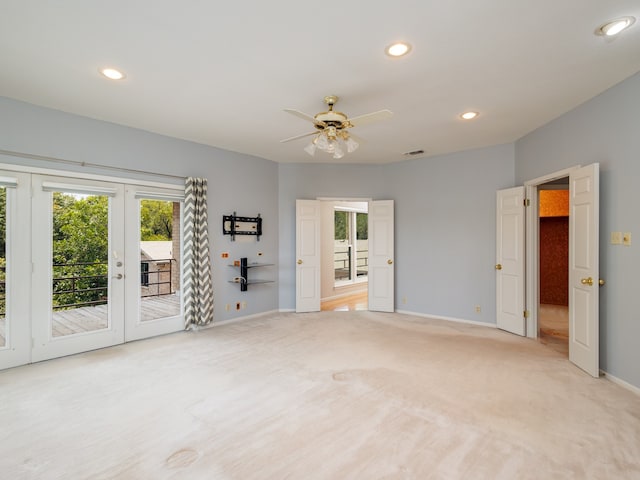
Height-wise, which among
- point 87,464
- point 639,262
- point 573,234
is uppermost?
point 573,234

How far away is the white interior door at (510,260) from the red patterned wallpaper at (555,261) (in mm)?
2653

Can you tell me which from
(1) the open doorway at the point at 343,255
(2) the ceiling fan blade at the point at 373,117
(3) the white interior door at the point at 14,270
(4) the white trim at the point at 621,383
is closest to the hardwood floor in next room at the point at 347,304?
(1) the open doorway at the point at 343,255

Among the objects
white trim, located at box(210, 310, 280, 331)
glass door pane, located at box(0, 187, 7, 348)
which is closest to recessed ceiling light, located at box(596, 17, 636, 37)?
white trim, located at box(210, 310, 280, 331)

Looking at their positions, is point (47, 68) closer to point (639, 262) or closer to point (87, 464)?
point (87, 464)

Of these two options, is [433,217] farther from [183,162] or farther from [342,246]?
[183,162]

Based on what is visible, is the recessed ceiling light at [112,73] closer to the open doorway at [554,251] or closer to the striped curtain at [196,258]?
the striped curtain at [196,258]

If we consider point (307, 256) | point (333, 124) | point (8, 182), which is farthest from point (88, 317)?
point (333, 124)

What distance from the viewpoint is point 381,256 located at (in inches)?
239

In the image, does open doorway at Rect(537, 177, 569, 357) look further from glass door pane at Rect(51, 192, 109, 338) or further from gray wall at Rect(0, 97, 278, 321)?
glass door pane at Rect(51, 192, 109, 338)

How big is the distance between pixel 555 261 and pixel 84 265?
8.10 meters

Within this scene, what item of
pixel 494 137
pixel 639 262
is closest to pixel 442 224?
pixel 494 137

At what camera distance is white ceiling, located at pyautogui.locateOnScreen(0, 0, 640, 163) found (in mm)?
2100

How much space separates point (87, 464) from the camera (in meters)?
1.97

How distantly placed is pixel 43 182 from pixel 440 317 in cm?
582
